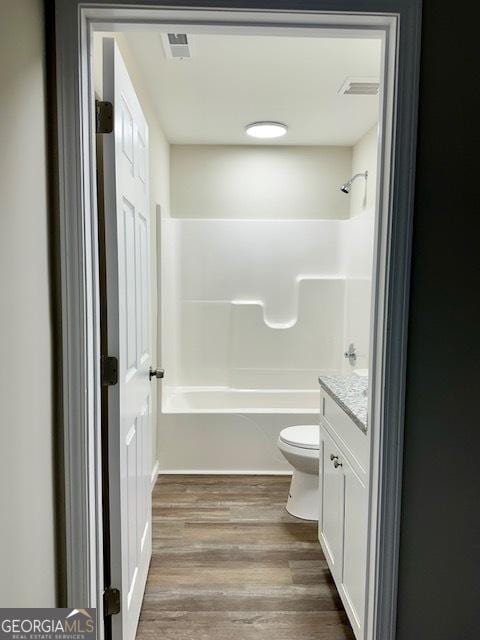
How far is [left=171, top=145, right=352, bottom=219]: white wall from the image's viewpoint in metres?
3.82

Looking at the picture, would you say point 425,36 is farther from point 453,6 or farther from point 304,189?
point 304,189

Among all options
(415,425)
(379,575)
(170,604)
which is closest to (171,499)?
(170,604)

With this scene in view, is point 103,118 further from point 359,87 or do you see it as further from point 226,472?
point 226,472

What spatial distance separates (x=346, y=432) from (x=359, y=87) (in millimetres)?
2046

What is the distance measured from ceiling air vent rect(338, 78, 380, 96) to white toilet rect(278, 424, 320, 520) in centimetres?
206

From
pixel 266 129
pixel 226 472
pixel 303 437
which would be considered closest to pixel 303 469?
pixel 303 437

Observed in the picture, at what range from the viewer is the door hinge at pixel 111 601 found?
1425 millimetres

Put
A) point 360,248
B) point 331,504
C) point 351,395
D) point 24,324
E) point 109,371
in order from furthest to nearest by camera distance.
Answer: point 360,248, point 331,504, point 351,395, point 109,371, point 24,324

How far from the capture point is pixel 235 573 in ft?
6.96

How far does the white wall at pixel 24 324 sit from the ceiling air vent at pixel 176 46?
106 cm

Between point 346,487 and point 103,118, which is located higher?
point 103,118

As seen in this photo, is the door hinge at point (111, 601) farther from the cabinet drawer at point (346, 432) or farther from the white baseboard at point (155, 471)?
the white baseboard at point (155, 471)

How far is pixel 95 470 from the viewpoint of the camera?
127 cm

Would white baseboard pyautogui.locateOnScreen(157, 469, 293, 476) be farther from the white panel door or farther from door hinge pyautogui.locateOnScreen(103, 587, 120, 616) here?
door hinge pyautogui.locateOnScreen(103, 587, 120, 616)
